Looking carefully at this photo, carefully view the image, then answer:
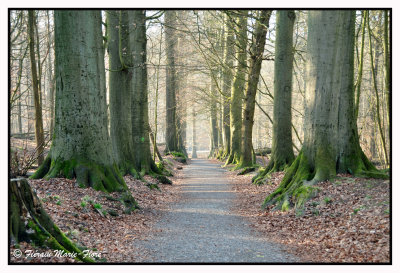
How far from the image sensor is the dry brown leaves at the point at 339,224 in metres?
4.64

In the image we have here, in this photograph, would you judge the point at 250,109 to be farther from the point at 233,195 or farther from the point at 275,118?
the point at 233,195

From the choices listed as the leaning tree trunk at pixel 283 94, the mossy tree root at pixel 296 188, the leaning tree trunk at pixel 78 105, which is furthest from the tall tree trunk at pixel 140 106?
the mossy tree root at pixel 296 188

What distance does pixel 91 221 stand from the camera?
20.5 feet

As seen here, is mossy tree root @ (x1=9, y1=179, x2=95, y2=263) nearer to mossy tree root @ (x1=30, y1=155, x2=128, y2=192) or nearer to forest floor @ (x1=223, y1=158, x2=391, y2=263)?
mossy tree root @ (x1=30, y1=155, x2=128, y2=192)

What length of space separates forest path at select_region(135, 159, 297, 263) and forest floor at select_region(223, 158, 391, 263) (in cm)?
40

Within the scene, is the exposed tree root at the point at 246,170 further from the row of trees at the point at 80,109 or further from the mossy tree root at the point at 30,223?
the mossy tree root at the point at 30,223

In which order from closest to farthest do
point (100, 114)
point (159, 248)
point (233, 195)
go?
point (159, 248) → point (100, 114) → point (233, 195)

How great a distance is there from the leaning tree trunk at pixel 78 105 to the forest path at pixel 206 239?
2122mm

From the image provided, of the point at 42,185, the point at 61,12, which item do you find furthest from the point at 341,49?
the point at 42,185

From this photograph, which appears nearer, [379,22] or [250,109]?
[379,22]

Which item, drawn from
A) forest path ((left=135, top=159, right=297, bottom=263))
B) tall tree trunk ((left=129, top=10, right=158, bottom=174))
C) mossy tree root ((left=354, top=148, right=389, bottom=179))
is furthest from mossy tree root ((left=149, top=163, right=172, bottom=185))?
mossy tree root ((left=354, top=148, right=389, bottom=179))

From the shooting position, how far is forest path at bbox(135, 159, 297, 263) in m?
4.92

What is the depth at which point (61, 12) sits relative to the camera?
25.2 ft

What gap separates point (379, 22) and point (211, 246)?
8635 millimetres
